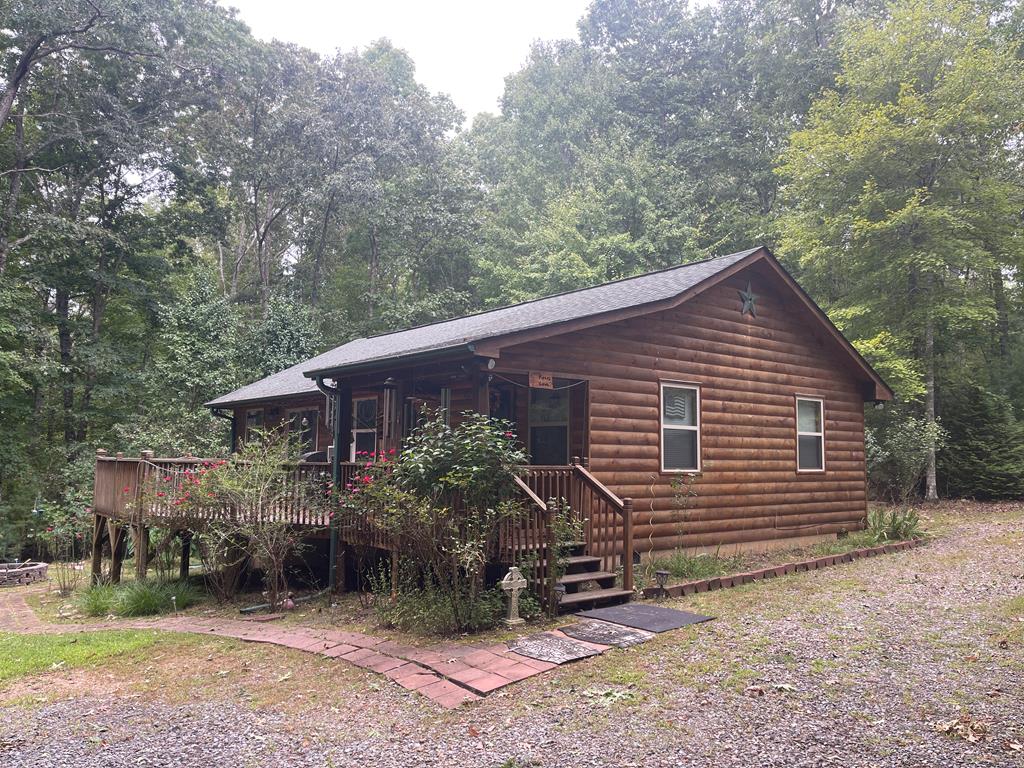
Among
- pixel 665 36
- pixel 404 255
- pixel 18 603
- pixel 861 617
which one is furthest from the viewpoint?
pixel 665 36

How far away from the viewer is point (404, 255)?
30.8 metres

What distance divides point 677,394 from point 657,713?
6.28 meters

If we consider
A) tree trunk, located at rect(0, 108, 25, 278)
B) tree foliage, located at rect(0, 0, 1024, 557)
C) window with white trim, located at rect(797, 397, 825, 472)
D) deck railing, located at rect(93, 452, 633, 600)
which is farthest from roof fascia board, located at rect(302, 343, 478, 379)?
tree trunk, located at rect(0, 108, 25, 278)

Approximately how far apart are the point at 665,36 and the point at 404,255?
687 inches

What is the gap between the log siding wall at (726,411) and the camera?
30.2 ft

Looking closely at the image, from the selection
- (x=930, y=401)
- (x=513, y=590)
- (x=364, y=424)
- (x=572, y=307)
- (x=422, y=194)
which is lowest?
(x=513, y=590)

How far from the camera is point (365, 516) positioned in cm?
840

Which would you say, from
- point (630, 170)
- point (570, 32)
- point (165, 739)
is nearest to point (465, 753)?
point (165, 739)

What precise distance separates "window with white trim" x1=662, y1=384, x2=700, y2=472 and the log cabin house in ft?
0.08

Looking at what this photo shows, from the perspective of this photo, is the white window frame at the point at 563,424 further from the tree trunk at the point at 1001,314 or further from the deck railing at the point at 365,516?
the tree trunk at the point at 1001,314

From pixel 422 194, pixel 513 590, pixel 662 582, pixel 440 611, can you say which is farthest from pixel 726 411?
pixel 422 194

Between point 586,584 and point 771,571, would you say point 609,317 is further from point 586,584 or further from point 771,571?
point 771,571

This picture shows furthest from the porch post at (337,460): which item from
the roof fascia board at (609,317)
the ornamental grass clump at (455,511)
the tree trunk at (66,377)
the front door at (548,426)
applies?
the tree trunk at (66,377)

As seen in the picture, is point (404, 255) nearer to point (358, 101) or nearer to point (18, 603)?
point (358, 101)
